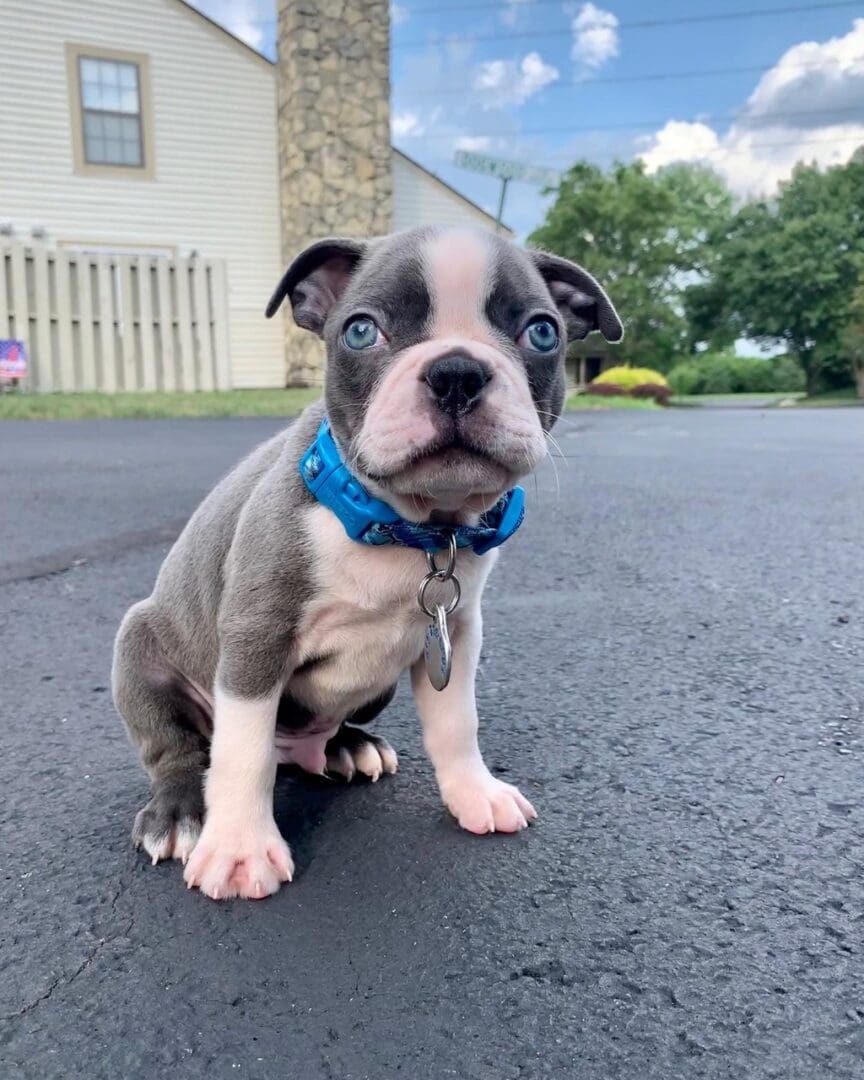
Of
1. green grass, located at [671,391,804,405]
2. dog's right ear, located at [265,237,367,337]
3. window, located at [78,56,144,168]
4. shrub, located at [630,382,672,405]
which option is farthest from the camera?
green grass, located at [671,391,804,405]

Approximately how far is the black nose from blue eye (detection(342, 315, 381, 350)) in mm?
193

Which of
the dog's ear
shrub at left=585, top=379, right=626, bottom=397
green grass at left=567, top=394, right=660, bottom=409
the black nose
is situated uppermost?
the dog's ear

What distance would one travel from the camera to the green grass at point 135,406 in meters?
10.3

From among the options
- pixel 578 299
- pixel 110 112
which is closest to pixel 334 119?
pixel 110 112

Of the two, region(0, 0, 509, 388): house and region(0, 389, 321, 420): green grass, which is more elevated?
region(0, 0, 509, 388): house

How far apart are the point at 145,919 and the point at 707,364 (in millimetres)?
40034

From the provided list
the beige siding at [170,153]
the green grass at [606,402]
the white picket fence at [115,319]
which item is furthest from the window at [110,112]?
the green grass at [606,402]

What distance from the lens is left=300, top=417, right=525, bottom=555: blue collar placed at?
5.18 ft

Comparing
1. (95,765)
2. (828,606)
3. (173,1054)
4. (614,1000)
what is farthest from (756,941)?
(828,606)

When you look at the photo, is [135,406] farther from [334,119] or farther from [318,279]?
[318,279]

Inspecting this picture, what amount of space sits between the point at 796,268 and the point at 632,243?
6234mm

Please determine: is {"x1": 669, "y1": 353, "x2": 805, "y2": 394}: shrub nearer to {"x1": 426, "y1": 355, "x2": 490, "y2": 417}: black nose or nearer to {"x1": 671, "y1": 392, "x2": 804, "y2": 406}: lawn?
{"x1": 671, "y1": 392, "x2": 804, "y2": 406}: lawn

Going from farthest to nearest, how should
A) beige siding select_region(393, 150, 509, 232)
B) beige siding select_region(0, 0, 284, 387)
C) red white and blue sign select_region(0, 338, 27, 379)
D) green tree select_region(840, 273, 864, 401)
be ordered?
green tree select_region(840, 273, 864, 401), beige siding select_region(393, 150, 509, 232), beige siding select_region(0, 0, 284, 387), red white and blue sign select_region(0, 338, 27, 379)

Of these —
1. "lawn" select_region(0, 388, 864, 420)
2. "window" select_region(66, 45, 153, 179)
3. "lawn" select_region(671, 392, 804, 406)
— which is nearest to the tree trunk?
"lawn" select_region(671, 392, 804, 406)
